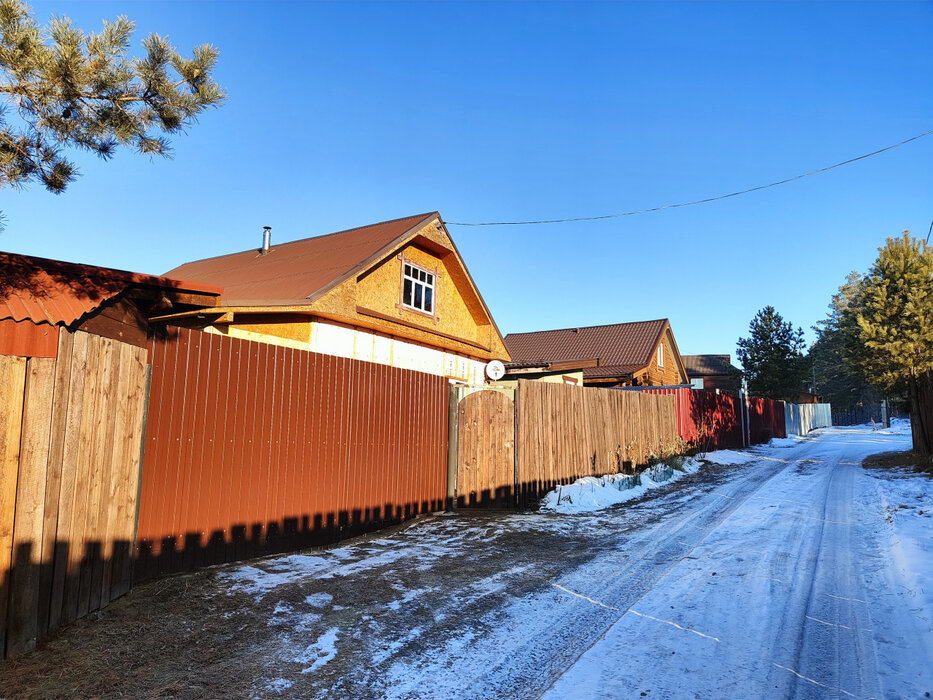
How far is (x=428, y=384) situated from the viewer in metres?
9.09

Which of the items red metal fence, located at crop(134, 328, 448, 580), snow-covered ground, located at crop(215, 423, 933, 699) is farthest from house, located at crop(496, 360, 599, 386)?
snow-covered ground, located at crop(215, 423, 933, 699)

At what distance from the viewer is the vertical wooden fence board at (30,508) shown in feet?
11.6

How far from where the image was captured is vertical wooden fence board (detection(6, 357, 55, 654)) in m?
3.52

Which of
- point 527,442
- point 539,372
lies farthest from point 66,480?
point 539,372

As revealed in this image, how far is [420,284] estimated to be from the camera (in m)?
15.4

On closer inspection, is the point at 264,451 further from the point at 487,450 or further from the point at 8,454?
the point at 487,450

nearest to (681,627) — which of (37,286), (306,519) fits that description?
(306,519)

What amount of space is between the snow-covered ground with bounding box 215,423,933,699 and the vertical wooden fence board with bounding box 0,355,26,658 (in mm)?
1737

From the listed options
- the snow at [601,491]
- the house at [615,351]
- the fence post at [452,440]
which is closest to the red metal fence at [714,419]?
the snow at [601,491]

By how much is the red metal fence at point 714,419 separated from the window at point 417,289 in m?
7.41

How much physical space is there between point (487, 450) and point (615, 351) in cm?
2113

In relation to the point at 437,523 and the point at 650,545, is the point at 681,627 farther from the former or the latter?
the point at 437,523

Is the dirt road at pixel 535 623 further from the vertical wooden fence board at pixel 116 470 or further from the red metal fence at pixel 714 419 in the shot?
the red metal fence at pixel 714 419

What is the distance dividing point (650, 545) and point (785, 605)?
7.56ft
